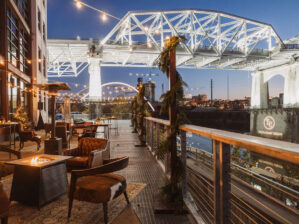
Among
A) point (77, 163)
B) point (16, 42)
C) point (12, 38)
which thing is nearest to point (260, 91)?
point (16, 42)

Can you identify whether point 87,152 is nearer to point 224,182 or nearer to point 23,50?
point 224,182

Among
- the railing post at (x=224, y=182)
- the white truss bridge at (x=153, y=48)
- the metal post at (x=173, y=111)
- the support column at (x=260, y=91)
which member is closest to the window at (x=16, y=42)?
the white truss bridge at (x=153, y=48)

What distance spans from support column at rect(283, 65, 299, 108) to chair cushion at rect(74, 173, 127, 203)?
27166mm

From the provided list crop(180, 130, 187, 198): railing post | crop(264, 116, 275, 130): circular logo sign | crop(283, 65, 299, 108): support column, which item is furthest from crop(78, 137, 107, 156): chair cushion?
crop(264, 116, 275, 130): circular logo sign

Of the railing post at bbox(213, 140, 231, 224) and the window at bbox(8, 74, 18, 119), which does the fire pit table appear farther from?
the window at bbox(8, 74, 18, 119)

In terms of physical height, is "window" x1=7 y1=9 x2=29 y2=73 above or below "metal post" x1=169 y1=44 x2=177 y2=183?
above

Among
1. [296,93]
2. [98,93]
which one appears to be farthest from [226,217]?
[296,93]

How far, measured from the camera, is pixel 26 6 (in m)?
13.1

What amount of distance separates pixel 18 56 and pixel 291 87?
29.8 metres

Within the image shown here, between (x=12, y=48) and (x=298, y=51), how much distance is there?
136 ft

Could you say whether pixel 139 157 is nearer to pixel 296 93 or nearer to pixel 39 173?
pixel 39 173

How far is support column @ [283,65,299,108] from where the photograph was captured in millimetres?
23952

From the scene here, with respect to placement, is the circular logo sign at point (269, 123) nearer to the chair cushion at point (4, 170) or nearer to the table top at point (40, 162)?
the table top at point (40, 162)

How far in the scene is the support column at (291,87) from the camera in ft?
78.6
